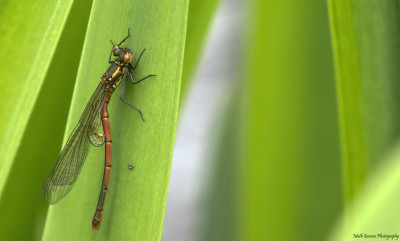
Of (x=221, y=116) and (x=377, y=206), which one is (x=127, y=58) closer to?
(x=221, y=116)

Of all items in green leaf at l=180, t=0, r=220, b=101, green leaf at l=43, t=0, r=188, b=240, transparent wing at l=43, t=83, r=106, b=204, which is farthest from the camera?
green leaf at l=180, t=0, r=220, b=101

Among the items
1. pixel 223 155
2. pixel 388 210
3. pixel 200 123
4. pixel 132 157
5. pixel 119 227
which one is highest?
pixel 200 123

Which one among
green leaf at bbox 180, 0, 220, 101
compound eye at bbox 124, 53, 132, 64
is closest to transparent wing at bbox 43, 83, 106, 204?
compound eye at bbox 124, 53, 132, 64

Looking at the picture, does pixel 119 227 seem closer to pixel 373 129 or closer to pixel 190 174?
pixel 190 174

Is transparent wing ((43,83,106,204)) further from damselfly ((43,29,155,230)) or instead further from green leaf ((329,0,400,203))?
green leaf ((329,0,400,203))

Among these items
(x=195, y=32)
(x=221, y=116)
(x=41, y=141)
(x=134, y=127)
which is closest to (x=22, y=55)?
(x=41, y=141)

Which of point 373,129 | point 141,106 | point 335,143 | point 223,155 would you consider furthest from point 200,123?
point 373,129

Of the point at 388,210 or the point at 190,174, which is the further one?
the point at 190,174
